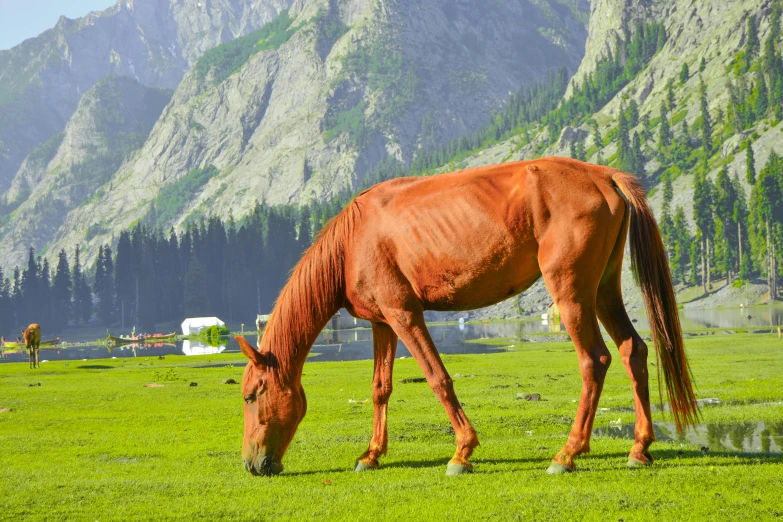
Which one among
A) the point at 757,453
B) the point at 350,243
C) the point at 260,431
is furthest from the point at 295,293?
the point at 757,453

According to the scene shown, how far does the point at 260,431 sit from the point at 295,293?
2003 millimetres

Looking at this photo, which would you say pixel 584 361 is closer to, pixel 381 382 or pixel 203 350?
pixel 381 382

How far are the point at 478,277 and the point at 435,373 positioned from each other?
141cm

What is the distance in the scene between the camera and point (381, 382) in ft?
39.2

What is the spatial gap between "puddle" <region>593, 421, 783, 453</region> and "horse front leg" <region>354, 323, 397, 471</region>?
160 inches

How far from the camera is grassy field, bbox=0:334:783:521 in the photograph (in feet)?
28.1

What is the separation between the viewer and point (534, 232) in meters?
10.7

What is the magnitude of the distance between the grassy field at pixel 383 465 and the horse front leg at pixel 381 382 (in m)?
0.38

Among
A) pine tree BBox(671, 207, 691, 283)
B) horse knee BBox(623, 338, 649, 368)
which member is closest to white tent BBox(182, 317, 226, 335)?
pine tree BBox(671, 207, 691, 283)

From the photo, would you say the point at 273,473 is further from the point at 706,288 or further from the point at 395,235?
the point at 706,288

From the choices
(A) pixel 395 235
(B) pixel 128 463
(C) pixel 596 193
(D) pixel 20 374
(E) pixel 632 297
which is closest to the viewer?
(C) pixel 596 193

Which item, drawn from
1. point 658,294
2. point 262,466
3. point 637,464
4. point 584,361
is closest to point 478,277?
point 584,361

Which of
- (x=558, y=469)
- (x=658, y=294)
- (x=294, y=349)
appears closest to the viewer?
(x=558, y=469)

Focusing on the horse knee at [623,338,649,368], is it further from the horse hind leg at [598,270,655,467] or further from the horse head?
the horse head
